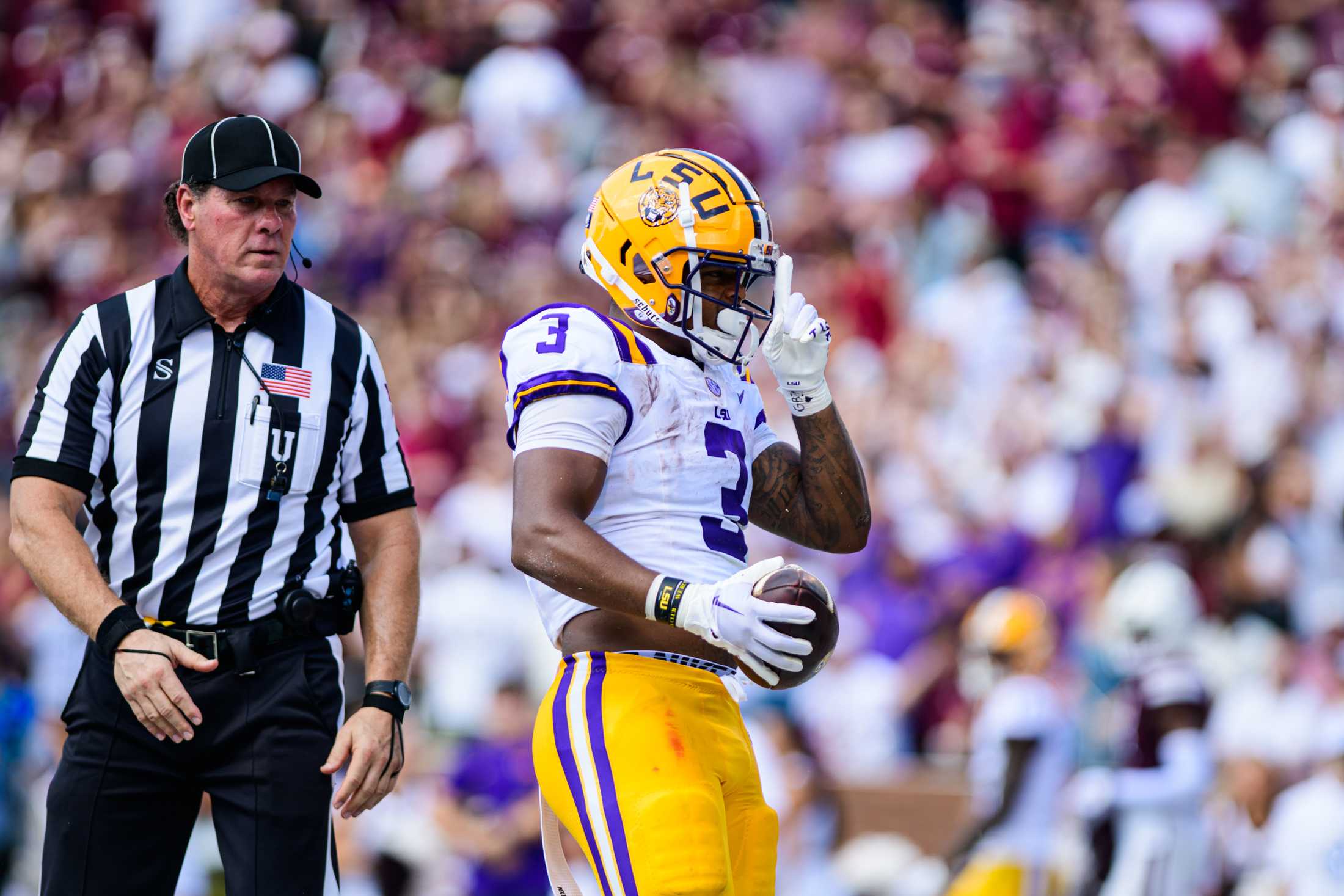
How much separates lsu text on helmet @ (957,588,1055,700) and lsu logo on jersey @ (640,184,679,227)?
441cm

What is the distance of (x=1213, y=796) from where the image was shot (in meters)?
8.09

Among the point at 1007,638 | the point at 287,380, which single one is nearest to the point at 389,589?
the point at 287,380

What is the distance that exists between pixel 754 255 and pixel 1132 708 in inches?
168

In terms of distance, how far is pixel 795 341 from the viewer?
13.7ft

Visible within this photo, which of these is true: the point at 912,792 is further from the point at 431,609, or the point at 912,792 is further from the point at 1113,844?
the point at 431,609

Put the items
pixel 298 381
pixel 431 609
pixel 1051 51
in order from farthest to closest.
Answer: pixel 1051 51 < pixel 431 609 < pixel 298 381

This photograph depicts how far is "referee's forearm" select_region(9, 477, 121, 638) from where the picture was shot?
3920 millimetres

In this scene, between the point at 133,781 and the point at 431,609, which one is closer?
the point at 133,781

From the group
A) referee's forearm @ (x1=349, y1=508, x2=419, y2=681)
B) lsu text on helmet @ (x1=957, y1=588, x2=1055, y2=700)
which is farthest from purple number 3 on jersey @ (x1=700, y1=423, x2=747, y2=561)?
lsu text on helmet @ (x1=957, y1=588, x2=1055, y2=700)

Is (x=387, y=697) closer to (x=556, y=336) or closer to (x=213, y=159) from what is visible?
(x=556, y=336)

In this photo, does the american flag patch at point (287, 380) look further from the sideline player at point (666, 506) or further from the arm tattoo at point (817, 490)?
the arm tattoo at point (817, 490)

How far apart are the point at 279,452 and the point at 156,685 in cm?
62

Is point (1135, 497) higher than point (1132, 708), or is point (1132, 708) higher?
point (1135, 497)

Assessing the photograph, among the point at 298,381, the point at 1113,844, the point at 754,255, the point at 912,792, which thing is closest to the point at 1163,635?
the point at 1113,844
